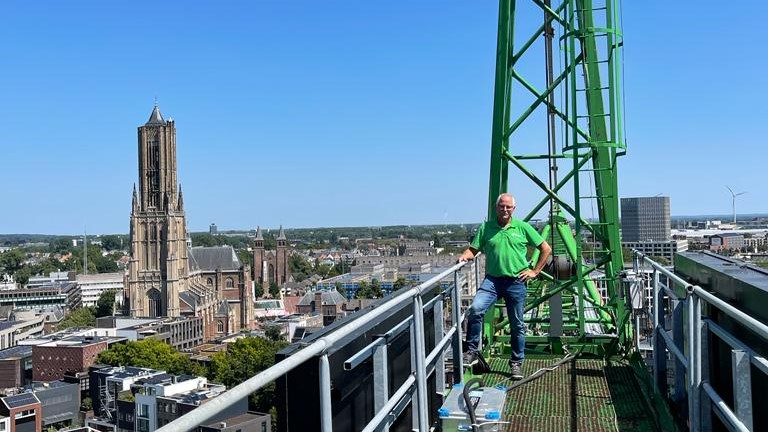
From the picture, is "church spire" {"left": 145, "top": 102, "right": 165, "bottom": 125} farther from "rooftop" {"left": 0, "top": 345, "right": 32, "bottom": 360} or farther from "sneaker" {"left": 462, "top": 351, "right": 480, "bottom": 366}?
"sneaker" {"left": 462, "top": 351, "right": 480, "bottom": 366}

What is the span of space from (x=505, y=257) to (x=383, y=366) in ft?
9.18

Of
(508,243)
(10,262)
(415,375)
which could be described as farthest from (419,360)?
(10,262)

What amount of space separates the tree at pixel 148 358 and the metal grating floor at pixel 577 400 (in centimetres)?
3927

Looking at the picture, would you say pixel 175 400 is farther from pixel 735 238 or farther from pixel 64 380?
pixel 735 238

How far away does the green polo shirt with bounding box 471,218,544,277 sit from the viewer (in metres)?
5.78

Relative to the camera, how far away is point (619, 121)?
869 centimetres

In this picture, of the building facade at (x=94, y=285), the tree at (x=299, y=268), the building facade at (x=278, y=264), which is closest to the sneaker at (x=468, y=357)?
the building facade at (x=278, y=264)

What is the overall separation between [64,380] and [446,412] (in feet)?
140

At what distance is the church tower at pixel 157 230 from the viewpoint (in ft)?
208

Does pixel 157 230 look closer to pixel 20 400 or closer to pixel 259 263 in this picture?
pixel 259 263

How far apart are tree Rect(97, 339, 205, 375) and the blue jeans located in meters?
39.7

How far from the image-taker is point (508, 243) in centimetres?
577

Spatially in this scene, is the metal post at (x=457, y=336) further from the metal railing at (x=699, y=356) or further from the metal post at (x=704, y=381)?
the metal post at (x=704, y=381)

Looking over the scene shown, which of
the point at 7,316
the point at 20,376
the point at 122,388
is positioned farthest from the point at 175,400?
the point at 7,316
